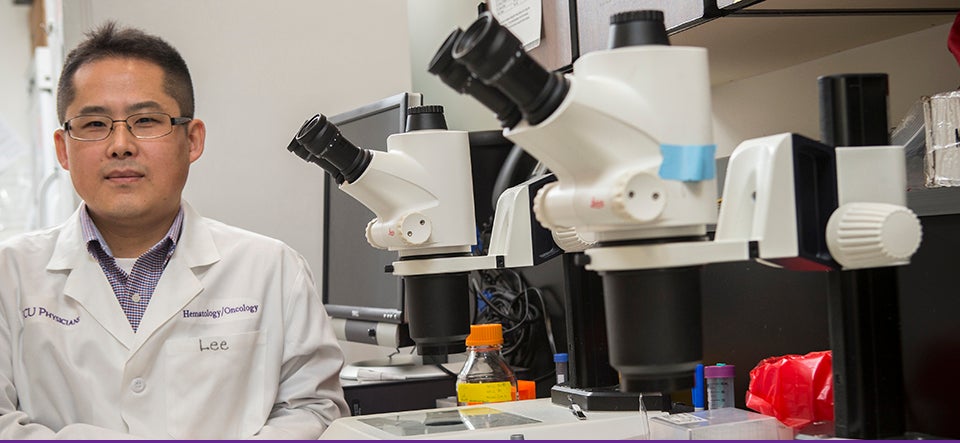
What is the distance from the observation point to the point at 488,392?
136 centimetres

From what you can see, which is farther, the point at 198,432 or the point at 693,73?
the point at 198,432

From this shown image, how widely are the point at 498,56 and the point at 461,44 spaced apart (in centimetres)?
3

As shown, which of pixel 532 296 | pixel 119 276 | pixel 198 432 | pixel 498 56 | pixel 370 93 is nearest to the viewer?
pixel 498 56

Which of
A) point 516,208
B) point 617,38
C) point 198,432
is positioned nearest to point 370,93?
point 198,432

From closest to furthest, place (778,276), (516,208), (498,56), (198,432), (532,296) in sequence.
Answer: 1. (498,56)
2. (516,208)
3. (778,276)
4. (198,432)
5. (532,296)

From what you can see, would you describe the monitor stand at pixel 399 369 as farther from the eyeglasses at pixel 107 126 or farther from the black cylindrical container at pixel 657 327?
the black cylindrical container at pixel 657 327

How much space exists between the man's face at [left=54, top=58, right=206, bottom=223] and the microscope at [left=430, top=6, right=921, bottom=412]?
2.93 feet

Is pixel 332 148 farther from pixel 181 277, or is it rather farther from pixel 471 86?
pixel 181 277

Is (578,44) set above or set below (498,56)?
above

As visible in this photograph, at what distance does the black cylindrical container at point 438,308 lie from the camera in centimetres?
113

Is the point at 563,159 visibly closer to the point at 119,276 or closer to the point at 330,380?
the point at 330,380

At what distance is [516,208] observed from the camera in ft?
3.76

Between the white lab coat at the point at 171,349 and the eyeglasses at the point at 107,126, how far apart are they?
16 cm

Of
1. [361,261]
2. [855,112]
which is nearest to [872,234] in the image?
[855,112]
